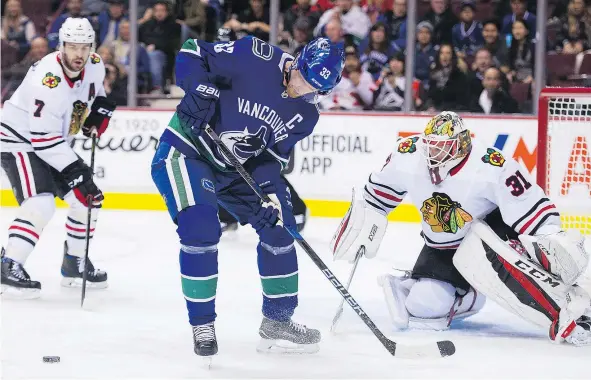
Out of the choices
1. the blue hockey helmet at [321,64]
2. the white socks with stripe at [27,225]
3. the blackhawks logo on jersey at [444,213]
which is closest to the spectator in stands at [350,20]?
the white socks with stripe at [27,225]

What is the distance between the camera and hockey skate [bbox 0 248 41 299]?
4477 mm

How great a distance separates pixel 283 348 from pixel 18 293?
1415mm

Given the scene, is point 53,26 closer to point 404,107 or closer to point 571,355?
point 404,107

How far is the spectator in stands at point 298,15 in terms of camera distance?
26.0ft

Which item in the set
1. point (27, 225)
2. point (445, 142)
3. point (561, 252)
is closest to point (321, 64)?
point (445, 142)

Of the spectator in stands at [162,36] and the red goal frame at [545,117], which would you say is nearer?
the red goal frame at [545,117]

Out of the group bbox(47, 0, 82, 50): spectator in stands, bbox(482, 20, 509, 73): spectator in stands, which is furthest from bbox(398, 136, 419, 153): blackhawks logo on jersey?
bbox(47, 0, 82, 50): spectator in stands

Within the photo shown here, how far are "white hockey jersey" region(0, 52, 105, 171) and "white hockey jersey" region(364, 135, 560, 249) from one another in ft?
4.40

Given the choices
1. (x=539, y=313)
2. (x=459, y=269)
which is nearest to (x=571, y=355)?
(x=539, y=313)

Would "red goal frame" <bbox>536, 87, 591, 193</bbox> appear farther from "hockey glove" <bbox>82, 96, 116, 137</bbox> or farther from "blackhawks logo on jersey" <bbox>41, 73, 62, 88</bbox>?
"blackhawks logo on jersey" <bbox>41, 73, 62, 88</bbox>

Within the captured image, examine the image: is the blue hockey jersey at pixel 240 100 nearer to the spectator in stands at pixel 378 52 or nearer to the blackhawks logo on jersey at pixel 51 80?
the blackhawks logo on jersey at pixel 51 80

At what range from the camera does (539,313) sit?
12.5ft

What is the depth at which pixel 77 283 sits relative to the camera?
474 centimetres

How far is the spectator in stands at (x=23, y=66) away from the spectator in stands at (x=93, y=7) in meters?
0.46
